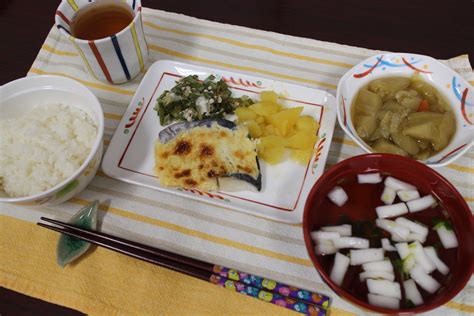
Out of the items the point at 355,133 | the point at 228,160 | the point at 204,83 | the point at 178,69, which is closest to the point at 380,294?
the point at 355,133

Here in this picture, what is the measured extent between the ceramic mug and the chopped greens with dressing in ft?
0.74

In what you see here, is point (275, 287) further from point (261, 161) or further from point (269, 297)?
point (261, 161)

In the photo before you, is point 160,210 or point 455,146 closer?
point 455,146

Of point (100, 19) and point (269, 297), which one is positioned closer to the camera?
point (269, 297)

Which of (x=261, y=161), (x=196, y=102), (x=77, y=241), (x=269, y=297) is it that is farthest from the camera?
(x=196, y=102)

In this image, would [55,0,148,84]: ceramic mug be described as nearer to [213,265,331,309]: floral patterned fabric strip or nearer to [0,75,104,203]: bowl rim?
[0,75,104,203]: bowl rim

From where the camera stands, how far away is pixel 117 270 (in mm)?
1505

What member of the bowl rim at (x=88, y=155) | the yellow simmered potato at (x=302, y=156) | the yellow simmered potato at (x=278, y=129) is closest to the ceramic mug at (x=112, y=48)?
the bowl rim at (x=88, y=155)

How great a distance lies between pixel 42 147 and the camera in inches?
63.1

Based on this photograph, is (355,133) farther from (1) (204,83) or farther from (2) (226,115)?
(1) (204,83)

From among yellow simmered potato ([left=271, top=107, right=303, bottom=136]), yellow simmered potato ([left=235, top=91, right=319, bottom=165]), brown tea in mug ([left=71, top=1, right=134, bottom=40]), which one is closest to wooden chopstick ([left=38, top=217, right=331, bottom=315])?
yellow simmered potato ([left=235, top=91, right=319, bottom=165])

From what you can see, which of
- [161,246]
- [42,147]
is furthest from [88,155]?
[161,246]

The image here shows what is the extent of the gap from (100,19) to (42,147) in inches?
26.0

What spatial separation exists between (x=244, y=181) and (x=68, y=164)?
0.67 m
